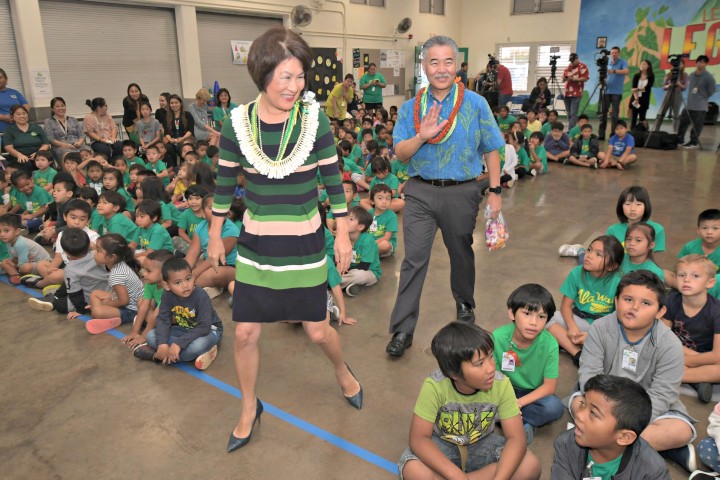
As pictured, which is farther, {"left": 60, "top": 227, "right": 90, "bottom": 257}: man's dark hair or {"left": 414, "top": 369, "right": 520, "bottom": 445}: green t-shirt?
{"left": 60, "top": 227, "right": 90, "bottom": 257}: man's dark hair

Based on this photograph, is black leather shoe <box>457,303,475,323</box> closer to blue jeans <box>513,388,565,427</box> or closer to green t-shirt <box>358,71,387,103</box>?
blue jeans <box>513,388,565,427</box>

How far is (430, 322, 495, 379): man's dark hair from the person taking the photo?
1.77 meters

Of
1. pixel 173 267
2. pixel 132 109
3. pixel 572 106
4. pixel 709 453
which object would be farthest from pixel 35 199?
pixel 572 106

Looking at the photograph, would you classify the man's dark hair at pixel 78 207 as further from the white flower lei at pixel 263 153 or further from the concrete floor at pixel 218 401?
the white flower lei at pixel 263 153

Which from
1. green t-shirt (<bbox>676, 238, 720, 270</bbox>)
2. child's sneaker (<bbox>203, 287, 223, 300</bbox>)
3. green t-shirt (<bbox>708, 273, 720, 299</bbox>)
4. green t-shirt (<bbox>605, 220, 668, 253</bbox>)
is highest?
green t-shirt (<bbox>605, 220, 668, 253</bbox>)

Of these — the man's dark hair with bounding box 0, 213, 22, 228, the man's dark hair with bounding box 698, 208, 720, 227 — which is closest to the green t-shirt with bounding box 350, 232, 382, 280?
the man's dark hair with bounding box 698, 208, 720, 227

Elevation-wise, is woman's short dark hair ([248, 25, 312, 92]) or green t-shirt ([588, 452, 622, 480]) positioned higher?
woman's short dark hair ([248, 25, 312, 92])

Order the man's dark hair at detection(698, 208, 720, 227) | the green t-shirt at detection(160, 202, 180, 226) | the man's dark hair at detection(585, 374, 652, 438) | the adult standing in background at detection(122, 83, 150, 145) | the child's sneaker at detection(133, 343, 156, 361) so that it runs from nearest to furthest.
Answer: the man's dark hair at detection(585, 374, 652, 438), the child's sneaker at detection(133, 343, 156, 361), the man's dark hair at detection(698, 208, 720, 227), the green t-shirt at detection(160, 202, 180, 226), the adult standing in background at detection(122, 83, 150, 145)

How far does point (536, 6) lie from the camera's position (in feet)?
48.5

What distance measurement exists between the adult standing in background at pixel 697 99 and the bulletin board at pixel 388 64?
6636 mm

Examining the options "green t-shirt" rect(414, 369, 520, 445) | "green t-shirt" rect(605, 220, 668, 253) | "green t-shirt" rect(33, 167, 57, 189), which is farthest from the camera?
"green t-shirt" rect(33, 167, 57, 189)

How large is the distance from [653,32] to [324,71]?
26.7ft

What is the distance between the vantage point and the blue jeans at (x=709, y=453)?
208 cm

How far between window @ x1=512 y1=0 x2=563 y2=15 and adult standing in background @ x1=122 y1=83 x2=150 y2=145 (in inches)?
444
